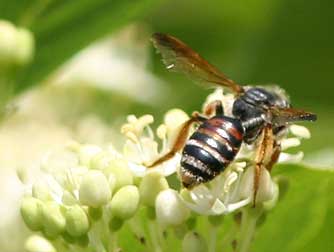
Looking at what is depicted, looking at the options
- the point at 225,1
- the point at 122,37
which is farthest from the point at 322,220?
the point at 225,1

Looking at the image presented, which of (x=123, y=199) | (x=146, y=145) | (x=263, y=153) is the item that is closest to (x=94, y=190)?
(x=123, y=199)

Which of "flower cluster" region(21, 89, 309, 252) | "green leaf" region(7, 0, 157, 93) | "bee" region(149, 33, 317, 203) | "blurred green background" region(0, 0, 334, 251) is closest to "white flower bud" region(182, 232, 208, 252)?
"flower cluster" region(21, 89, 309, 252)

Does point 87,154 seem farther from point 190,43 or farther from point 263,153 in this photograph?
point 190,43

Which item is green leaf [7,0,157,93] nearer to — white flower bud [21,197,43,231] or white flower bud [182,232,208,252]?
white flower bud [21,197,43,231]

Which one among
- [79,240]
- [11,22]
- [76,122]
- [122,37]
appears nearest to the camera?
[79,240]

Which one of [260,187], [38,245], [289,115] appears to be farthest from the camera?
[289,115]

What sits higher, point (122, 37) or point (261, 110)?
point (122, 37)

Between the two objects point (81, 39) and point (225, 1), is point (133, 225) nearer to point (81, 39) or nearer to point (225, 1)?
point (81, 39)
